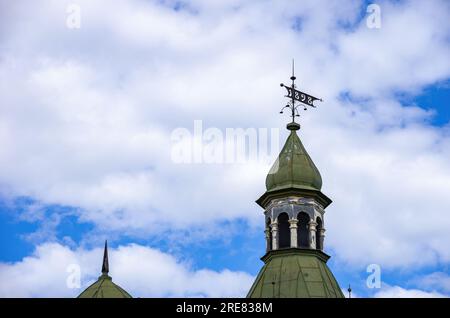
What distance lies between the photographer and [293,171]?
84.1 m

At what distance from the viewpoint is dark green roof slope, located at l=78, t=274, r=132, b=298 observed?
7144cm

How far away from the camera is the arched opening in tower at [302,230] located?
82.6 m

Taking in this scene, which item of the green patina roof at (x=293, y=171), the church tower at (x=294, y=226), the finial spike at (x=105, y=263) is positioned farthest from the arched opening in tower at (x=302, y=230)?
the finial spike at (x=105, y=263)

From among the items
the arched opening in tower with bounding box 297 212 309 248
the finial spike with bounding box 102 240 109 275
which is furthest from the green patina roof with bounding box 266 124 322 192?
the finial spike with bounding box 102 240 109 275

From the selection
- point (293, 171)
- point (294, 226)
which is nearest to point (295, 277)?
point (294, 226)

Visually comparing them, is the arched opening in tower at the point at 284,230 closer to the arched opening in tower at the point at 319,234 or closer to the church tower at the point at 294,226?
the church tower at the point at 294,226

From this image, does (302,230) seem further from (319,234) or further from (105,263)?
(105,263)
